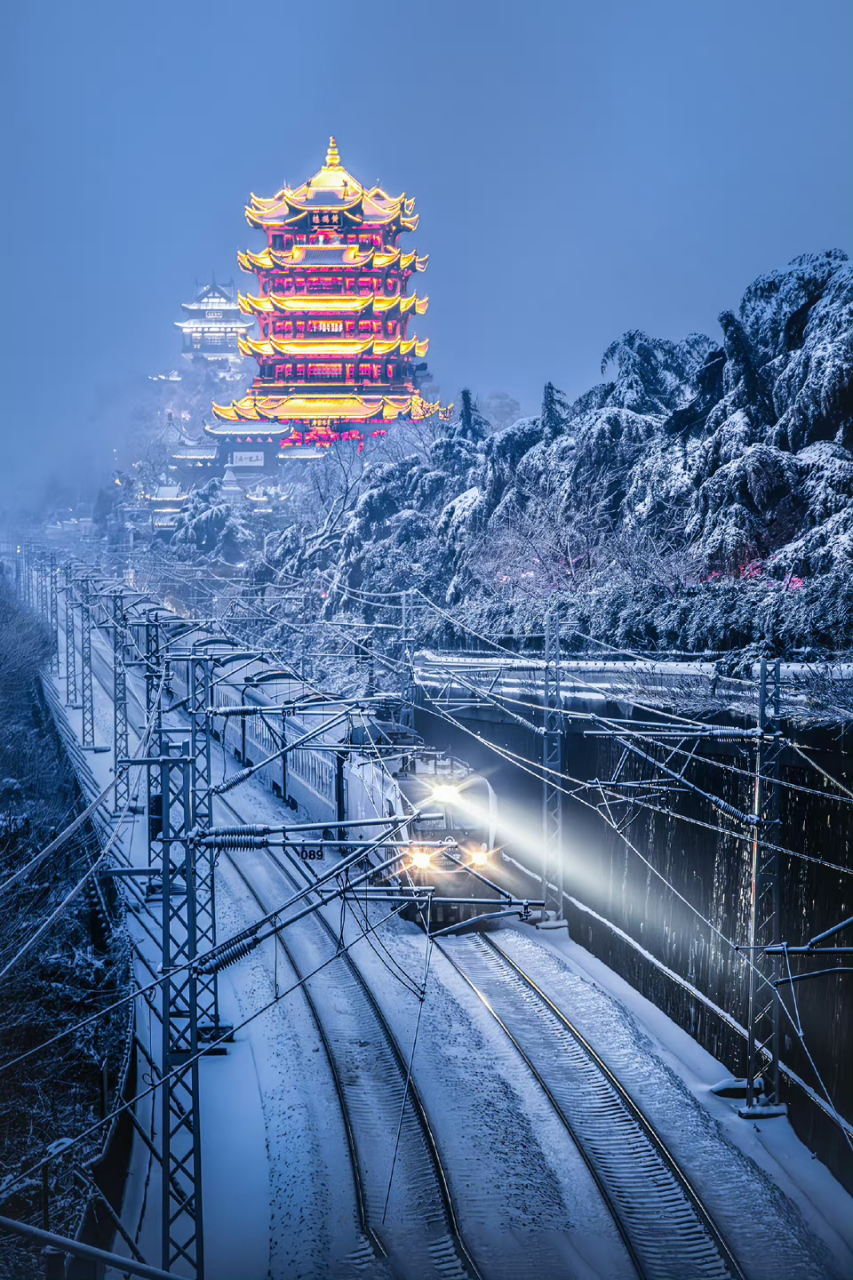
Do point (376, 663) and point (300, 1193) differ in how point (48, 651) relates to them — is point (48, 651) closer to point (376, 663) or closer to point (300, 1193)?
point (376, 663)

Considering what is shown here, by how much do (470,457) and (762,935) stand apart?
32.3 metres

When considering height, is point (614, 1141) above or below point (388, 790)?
below

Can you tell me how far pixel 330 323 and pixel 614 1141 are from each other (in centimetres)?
5818

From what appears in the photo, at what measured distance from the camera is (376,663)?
1369 inches

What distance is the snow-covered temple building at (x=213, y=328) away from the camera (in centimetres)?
12600

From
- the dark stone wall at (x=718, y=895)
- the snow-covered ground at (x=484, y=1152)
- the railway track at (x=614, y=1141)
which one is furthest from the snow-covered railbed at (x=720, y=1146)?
the dark stone wall at (x=718, y=895)

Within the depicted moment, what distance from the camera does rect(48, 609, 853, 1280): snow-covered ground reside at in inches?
361

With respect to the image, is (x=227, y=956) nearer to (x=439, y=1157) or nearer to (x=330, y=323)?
(x=439, y=1157)

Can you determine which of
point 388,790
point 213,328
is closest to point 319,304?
point 388,790

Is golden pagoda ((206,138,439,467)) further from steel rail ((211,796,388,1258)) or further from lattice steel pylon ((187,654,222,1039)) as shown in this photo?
lattice steel pylon ((187,654,222,1039))

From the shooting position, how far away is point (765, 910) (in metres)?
11.9

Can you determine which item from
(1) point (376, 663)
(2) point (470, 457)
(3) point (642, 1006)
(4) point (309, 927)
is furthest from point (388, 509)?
(3) point (642, 1006)

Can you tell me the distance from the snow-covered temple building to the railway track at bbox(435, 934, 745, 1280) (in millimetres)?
120608

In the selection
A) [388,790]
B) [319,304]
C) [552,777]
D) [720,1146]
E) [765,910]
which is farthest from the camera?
[319,304]
